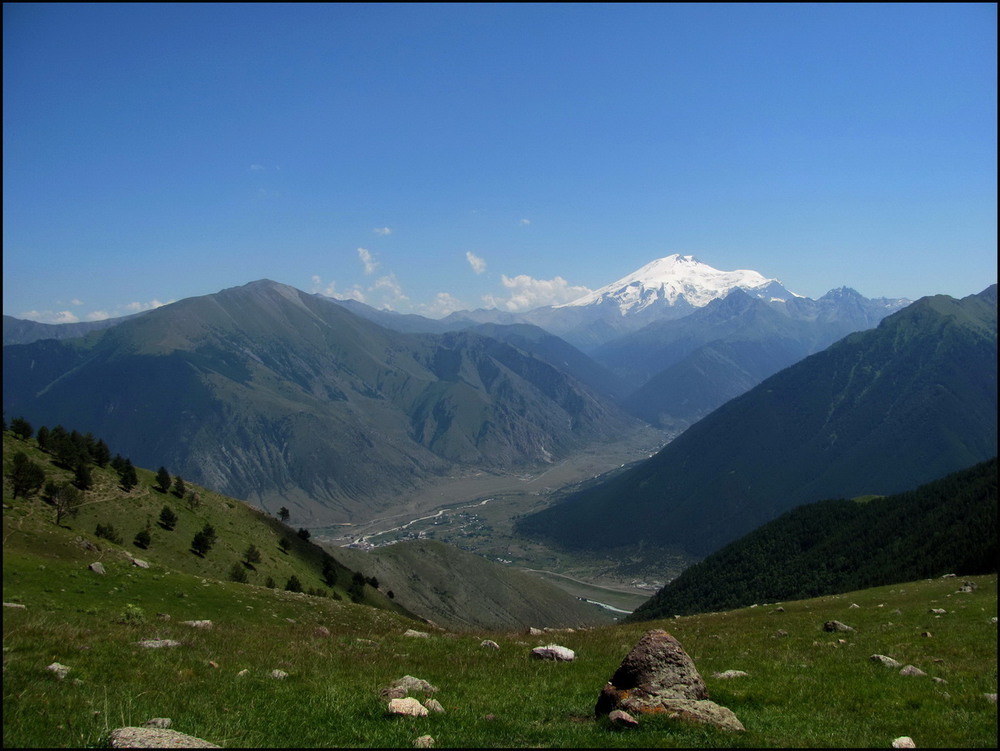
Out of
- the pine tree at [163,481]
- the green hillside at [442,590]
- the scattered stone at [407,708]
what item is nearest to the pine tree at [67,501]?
the pine tree at [163,481]

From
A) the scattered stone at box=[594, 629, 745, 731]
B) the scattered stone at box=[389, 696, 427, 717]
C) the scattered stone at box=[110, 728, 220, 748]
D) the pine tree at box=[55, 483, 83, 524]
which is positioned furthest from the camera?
the pine tree at box=[55, 483, 83, 524]

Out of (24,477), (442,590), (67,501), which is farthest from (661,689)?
(442,590)

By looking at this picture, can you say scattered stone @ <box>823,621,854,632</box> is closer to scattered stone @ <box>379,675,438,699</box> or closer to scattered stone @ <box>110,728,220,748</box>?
scattered stone @ <box>379,675,438,699</box>

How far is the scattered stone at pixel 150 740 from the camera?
9227 millimetres

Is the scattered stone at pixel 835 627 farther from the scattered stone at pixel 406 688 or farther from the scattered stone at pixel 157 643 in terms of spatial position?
the scattered stone at pixel 157 643

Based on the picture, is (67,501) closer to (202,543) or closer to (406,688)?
(202,543)

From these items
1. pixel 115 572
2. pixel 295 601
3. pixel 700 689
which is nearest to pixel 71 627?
pixel 700 689

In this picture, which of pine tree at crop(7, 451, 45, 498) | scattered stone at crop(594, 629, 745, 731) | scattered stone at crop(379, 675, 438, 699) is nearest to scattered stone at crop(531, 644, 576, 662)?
scattered stone at crop(594, 629, 745, 731)

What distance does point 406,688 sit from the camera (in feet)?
47.5

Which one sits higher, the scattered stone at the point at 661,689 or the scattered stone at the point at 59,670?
the scattered stone at the point at 59,670

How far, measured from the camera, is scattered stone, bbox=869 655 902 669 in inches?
715

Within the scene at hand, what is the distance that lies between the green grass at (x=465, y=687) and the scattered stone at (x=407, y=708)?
12.9 inches

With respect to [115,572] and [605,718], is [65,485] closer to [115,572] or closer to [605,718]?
[115,572]

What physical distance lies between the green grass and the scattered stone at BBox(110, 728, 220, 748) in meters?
0.60
